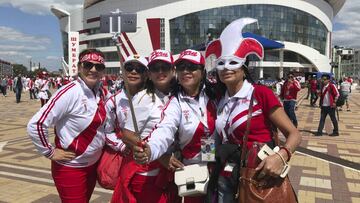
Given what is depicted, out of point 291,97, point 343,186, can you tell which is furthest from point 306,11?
point 343,186

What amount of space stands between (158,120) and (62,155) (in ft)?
2.73

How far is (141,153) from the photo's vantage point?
2271 millimetres

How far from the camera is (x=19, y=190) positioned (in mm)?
5891

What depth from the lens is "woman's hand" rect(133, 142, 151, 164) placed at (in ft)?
7.40

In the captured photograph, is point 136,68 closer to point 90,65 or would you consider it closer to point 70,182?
point 90,65

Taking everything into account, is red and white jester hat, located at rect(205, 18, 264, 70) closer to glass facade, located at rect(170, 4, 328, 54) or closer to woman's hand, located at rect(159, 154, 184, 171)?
woman's hand, located at rect(159, 154, 184, 171)

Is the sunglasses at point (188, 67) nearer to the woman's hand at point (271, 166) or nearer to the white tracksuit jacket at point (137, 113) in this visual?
the white tracksuit jacket at point (137, 113)

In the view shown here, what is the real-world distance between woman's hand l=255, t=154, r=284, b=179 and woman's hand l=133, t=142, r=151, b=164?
65 cm

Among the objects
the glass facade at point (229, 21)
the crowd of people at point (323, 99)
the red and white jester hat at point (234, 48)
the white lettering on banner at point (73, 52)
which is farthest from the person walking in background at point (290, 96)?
the glass facade at point (229, 21)

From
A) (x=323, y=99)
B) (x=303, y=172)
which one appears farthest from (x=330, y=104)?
(x=303, y=172)

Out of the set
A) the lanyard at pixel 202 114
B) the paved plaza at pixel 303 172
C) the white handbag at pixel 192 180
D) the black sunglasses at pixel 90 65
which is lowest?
the paved plaza at pixel 303 172

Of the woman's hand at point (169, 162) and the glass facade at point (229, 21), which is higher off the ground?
the glass facade at point (229, 21)

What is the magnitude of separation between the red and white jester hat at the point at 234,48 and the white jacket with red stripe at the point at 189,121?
34cm

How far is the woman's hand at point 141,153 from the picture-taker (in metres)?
2.25
